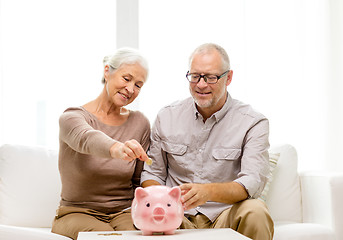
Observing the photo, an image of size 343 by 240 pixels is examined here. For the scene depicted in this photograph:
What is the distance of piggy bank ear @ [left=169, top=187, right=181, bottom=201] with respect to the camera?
1.58m

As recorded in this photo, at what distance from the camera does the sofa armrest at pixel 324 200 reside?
2330mm

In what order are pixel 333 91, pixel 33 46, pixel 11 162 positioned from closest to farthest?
1. pixel 11 162
2. pixel 33 46
3. pixel 333 91

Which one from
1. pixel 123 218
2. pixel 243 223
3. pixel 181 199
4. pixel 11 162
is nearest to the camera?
pixel 181 199

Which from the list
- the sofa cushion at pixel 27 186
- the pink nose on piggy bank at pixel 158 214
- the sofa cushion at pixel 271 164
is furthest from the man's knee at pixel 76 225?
the sofa cushion at pixel 271 164

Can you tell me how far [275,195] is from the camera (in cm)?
260

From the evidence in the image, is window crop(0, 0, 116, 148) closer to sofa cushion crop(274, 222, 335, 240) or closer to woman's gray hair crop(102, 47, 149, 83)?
woman's gray hair crop(102, 47, 149, 83)

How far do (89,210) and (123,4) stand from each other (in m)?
1.73

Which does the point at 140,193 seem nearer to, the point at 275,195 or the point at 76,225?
the point at 76,225

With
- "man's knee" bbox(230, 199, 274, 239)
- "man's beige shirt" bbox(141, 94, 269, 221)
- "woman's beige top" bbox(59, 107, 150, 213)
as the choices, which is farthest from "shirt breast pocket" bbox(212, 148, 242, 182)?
"woman's beige top" bbox(59, 107, 150, 213)

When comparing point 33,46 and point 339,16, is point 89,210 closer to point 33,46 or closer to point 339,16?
point 33,46

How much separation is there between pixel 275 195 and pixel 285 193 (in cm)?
6

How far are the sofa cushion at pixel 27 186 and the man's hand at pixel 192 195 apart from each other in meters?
1.03

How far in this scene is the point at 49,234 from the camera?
1914mm

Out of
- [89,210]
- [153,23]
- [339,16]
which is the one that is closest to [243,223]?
[89,210]
